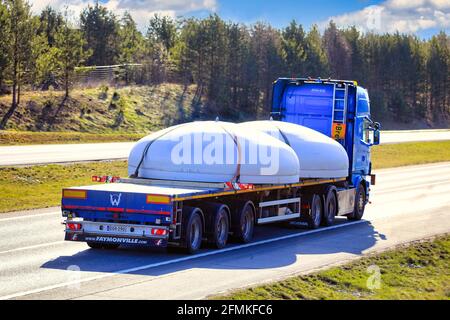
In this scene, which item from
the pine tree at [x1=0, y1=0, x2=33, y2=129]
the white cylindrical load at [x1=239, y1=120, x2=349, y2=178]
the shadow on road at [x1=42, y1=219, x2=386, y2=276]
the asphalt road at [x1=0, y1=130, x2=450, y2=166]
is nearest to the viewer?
the shadow on road at [x1=42, y1=219, x2=386, y2=276]

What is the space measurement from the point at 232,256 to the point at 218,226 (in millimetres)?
917

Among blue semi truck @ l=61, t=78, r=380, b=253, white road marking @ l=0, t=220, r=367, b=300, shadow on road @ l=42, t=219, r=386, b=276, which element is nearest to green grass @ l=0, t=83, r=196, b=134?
blue semi truck @ l=61, t=78, r=380, b=253

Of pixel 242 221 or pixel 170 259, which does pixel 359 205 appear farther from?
pixel 170 259

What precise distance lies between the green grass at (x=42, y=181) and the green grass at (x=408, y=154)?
63.6 ft

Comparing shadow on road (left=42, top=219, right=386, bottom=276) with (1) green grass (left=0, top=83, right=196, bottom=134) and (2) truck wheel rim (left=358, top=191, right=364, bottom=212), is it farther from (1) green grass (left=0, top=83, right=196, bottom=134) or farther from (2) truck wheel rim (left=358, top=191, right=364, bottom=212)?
(1) green grass (left=0, top=83, right=196, bottom=134)

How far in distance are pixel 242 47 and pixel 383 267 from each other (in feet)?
248

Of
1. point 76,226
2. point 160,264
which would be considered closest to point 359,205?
point 160,264

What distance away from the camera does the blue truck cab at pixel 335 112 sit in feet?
80.4

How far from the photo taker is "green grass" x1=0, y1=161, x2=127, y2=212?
87.1ft

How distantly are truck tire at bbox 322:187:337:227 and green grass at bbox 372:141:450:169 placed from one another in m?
26.9

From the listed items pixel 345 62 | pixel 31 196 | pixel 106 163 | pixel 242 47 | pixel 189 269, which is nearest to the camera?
pixel 189 269

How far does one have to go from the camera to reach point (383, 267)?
1591cm
